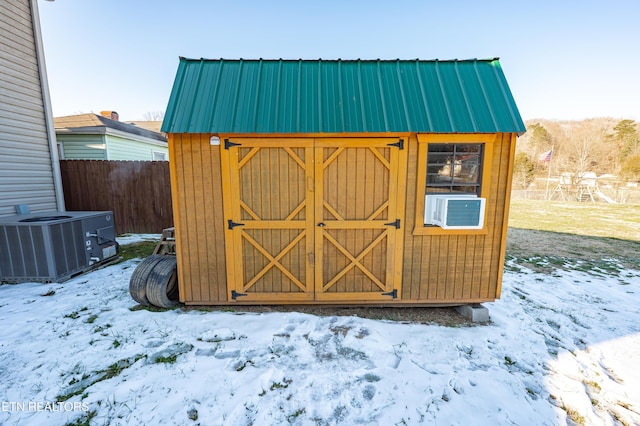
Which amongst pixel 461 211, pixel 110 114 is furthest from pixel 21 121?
pixel 110 114

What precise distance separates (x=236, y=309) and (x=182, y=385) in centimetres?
141

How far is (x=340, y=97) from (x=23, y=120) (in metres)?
7.14

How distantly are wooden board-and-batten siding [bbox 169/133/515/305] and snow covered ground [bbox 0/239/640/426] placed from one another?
0.45 m

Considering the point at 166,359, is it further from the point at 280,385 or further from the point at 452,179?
the point at 452,179

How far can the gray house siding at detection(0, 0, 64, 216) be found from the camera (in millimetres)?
5312

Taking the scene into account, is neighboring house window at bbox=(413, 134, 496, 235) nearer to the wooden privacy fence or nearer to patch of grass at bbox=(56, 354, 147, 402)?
patch of grass at bbox=(56, 354, 147, 402)

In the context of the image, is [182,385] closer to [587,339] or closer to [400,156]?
[400,156]

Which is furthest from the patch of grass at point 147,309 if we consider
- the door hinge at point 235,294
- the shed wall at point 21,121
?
the shed wall at point 21,121

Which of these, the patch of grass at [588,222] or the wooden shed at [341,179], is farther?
the patch of grass at [588,222]

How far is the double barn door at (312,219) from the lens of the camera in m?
3.41

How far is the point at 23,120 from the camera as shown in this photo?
571cm

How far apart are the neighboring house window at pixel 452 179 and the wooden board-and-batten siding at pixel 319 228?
6 cm

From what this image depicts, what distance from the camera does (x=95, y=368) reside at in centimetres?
258

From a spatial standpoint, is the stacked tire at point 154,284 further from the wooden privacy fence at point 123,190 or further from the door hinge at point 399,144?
the wooden privacy fence at point 123,190
